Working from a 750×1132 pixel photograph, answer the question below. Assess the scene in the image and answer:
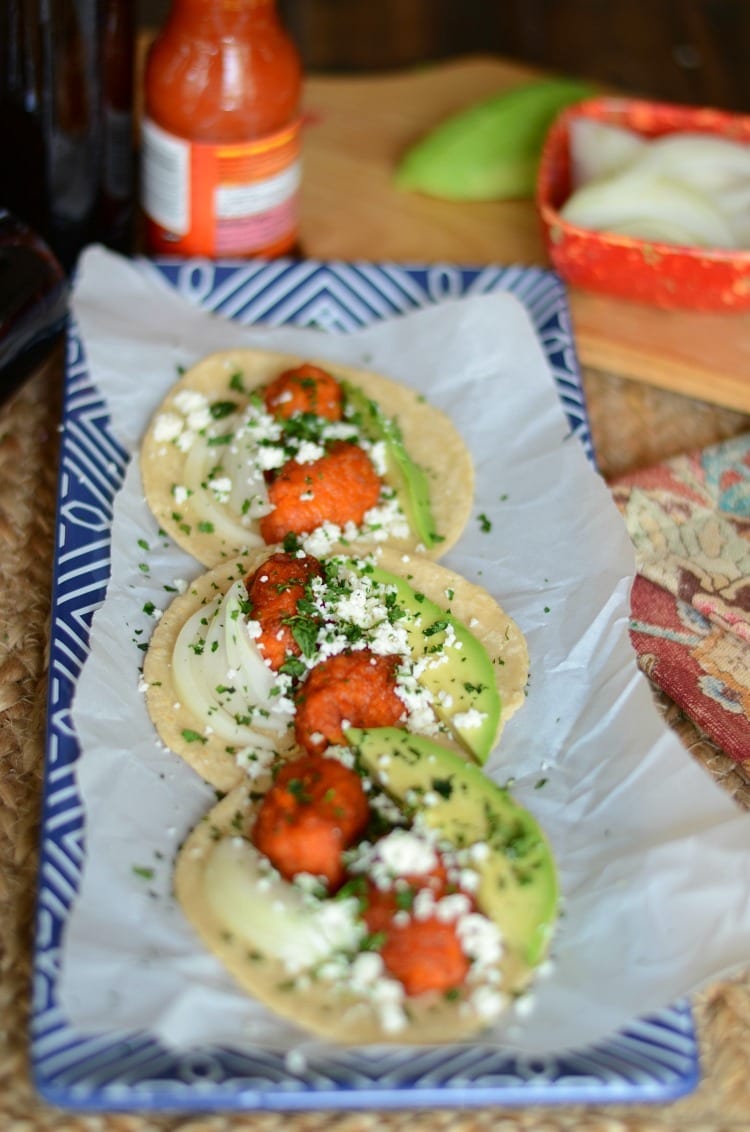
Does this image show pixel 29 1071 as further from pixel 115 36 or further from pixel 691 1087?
pixel 115 36

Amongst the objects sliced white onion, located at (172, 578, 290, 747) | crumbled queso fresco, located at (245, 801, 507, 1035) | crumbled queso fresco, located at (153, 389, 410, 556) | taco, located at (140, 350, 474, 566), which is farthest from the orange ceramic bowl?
crumbled queso fresco, located at (245, 801, 507, 1035)

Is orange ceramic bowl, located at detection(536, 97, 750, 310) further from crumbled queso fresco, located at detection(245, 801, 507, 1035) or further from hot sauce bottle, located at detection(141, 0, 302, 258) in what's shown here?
crumbled queso fresco, located at detection(245, 801, 507, 1035)

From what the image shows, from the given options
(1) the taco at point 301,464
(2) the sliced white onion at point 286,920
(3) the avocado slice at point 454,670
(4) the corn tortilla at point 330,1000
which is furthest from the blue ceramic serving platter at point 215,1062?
(3) the avocado slice at point 454,670

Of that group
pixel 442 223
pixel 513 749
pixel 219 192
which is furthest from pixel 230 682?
pixel 442 223

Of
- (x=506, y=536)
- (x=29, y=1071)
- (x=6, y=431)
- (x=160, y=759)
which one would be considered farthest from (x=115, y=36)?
(x=29, y=1071)

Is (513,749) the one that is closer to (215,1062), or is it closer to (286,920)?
(286,920)

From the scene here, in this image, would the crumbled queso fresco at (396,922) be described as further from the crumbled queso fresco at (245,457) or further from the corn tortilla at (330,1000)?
the crumbled queso fresco at (245,457)
